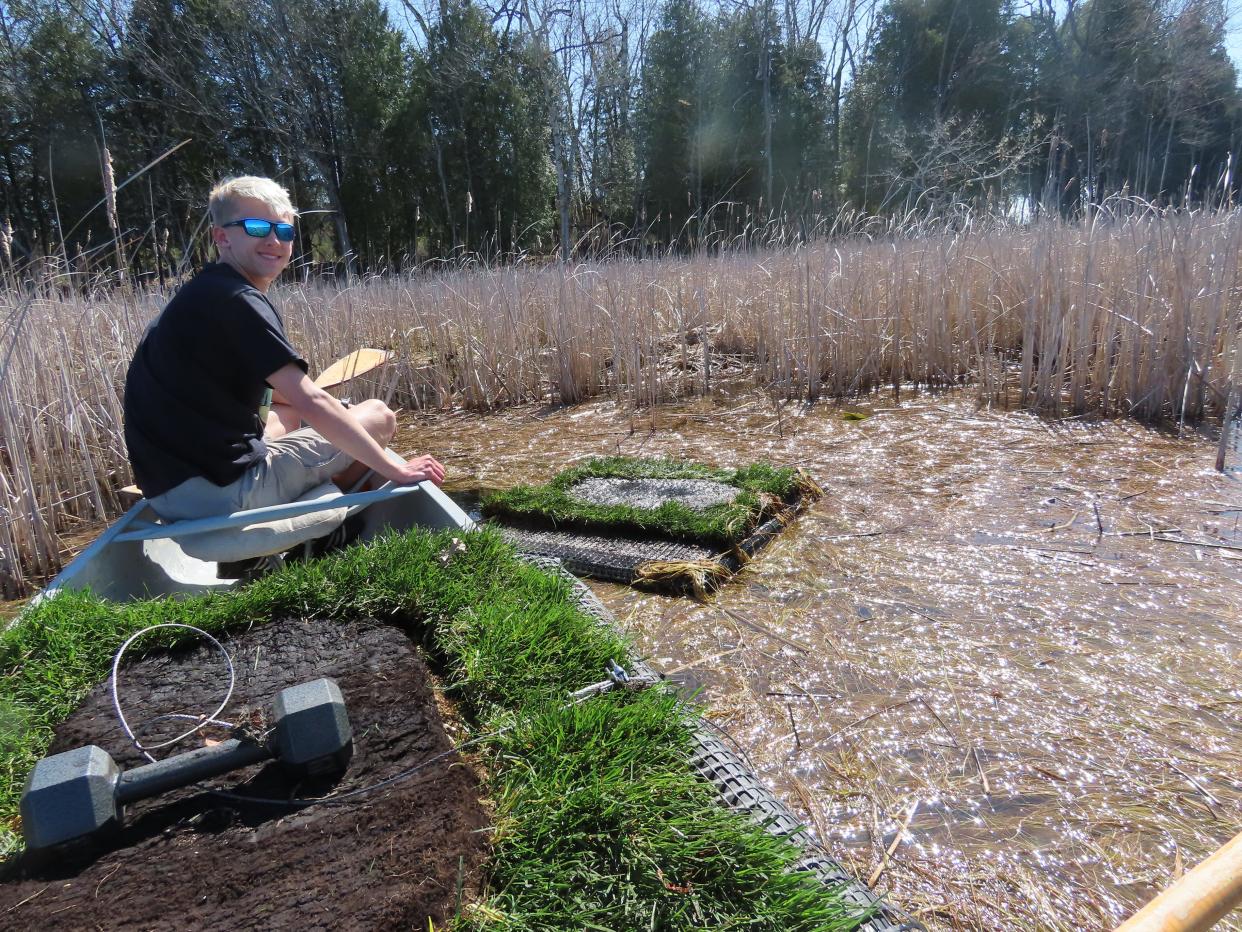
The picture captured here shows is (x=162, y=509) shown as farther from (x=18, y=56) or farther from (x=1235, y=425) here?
(x=18, y=56)

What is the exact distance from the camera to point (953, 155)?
1731 centimetres

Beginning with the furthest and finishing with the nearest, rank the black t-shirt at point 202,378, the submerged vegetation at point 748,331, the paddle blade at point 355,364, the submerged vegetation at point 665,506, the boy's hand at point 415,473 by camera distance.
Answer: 1. the paddle blade at point 355,364
2. the submerged vegetation at point 748,331
3. the submerged vegetation at point 665,506
4. the boy's hand at point 415,473
5. the black t-shirt at point 202,378

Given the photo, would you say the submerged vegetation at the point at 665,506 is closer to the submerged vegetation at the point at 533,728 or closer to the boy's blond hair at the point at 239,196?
the submerged vegetation at the point at 533,728

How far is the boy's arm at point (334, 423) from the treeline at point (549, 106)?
1357 centimetres

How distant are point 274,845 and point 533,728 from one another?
523 mm

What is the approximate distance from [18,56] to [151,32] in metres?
2.99

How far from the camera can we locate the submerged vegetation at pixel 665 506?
2.90 metres

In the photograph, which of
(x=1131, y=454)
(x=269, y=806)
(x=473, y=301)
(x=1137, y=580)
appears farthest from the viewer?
(x=473, y=301)

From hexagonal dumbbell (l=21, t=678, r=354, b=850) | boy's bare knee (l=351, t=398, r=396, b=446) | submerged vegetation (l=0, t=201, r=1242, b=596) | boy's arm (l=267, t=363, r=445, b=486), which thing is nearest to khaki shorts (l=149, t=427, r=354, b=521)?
boy's bare knee (l=351, t=398, r=396, b=446)

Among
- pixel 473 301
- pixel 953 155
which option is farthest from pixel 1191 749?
pixel 953 155

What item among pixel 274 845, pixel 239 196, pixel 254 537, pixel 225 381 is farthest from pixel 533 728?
pixel 239 196

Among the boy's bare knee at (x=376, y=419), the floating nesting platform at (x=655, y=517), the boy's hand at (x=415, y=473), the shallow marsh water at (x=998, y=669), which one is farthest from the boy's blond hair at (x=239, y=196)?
the shallow marsh water at (x=998, y=669)

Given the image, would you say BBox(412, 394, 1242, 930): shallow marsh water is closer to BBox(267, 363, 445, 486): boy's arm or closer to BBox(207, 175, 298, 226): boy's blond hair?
BBox(267, 363, 445, 486): boy's arm

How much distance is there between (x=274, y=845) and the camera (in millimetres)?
1202
